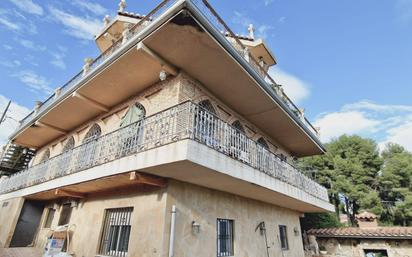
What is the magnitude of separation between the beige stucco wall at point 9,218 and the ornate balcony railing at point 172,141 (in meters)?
1.28

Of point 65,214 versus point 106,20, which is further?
point 106,20

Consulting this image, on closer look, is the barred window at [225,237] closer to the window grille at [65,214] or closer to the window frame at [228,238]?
the window frame at [228,238]

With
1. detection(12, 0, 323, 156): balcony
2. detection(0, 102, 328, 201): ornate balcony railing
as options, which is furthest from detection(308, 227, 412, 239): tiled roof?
detection(0, 102, 328, 201): ornate balcony railing

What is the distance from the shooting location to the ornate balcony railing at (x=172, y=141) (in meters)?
5.73

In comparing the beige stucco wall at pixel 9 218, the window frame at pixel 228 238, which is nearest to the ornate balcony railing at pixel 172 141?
the beige stucco wall at pixel 9 218

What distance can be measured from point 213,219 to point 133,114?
471 cm

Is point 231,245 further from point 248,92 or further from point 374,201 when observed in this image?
point 374,201

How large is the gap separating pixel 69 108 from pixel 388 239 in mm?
18276

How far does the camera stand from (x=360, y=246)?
552 inches

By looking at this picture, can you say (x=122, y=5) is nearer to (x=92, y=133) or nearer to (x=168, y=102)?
(x=92, y=133)

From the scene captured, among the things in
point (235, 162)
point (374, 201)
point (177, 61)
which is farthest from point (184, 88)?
point (374, 201)

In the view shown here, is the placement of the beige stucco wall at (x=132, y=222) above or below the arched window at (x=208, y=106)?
below

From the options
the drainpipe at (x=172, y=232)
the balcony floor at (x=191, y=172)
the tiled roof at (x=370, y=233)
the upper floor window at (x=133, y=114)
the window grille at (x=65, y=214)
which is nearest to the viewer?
the balcony floor at (x=191, y=172)

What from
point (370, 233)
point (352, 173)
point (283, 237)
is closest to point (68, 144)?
point (283, 237)
